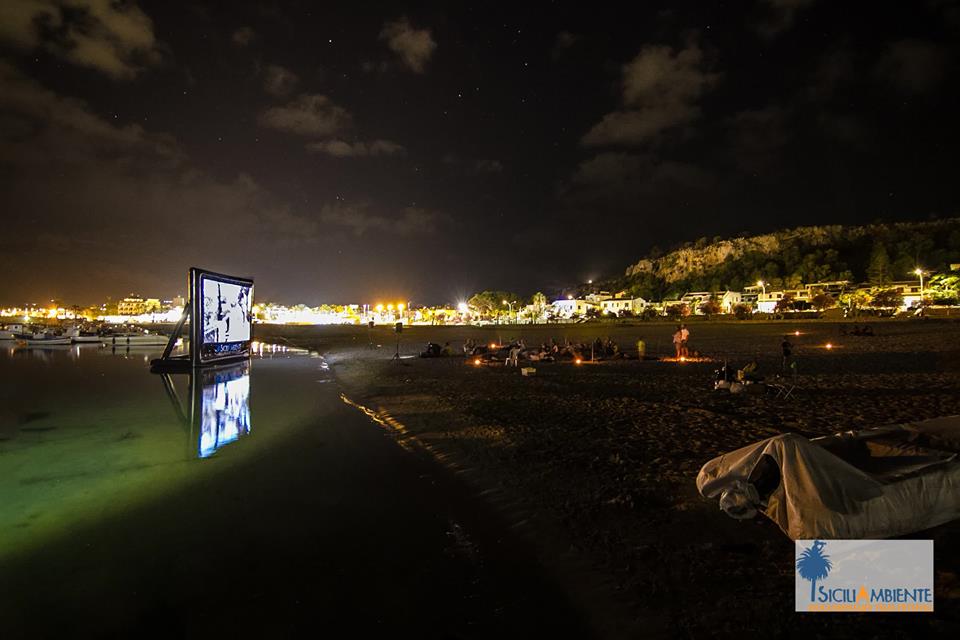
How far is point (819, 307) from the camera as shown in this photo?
7675 cm

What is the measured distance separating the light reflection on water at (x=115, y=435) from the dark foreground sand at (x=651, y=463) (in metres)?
3.45

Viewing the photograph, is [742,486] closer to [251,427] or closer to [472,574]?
[472,574]

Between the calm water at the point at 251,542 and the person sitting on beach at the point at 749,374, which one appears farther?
the person sitting on beach at the point at 749,374

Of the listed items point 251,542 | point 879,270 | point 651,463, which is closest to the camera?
point 251,542

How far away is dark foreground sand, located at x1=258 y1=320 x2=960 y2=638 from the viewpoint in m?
3.87

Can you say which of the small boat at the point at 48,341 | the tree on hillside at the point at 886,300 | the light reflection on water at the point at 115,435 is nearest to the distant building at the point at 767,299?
the tree on hillside at the point at 886,300

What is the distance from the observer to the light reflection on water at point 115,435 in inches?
267

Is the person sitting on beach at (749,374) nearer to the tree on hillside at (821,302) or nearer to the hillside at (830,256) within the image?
the tree on hillside at (821,302)

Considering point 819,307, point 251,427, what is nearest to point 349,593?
point 251,427

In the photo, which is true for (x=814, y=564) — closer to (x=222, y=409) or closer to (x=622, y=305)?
(x=222, y=409)

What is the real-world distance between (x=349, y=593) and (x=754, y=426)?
856 centimetres
